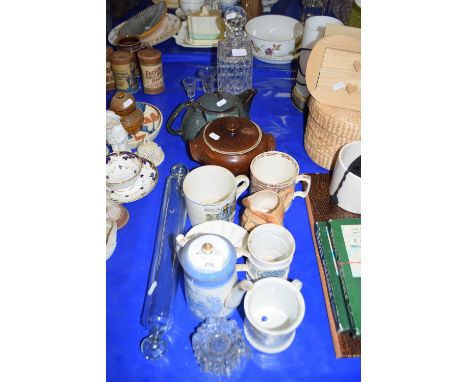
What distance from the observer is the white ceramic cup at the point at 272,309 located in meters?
0.74

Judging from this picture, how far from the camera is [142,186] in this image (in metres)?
1.08

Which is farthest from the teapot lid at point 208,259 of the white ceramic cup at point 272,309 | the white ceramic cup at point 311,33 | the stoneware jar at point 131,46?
the stoneware jar at point 131,46

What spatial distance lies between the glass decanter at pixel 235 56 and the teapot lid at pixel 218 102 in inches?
12.3

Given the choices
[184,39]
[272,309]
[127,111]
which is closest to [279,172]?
[272,309]

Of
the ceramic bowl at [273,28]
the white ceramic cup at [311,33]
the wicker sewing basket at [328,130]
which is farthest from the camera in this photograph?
the ceramic bowl at [273,28]

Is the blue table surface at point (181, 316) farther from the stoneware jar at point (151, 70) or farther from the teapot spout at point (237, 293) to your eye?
the stoneware jar at point (151, 70)

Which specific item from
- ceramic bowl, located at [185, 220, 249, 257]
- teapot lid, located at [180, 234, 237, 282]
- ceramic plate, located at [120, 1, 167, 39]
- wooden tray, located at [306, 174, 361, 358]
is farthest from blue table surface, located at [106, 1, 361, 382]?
ceramic plate, located at [120, 1, 167, 39]

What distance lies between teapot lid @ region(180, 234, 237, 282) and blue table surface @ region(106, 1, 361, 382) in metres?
0.22

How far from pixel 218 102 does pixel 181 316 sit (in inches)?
23.7

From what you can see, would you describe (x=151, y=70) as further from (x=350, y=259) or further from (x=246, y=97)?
(x=350, y=259)

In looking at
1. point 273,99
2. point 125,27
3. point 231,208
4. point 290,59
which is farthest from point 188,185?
point 125,27

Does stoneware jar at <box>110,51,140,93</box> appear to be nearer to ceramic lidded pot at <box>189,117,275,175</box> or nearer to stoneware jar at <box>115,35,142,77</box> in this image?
stoneware jar at <box>115,35,142,77</box>

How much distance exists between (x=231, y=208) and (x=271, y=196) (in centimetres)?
11

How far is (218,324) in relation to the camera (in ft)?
2.50
